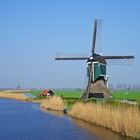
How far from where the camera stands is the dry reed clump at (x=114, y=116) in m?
17.7

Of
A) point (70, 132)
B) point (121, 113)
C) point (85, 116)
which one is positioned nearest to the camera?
point (121, 113)

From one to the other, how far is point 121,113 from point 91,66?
1915 centimetres

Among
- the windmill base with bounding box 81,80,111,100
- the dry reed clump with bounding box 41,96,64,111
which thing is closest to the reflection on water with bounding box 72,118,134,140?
the dry reed clump with bounding box 41,96,64,111

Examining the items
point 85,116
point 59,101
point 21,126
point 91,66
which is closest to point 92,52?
point 91,66

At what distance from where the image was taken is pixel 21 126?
80.4ft

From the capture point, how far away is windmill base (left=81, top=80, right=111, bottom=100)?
126 feet

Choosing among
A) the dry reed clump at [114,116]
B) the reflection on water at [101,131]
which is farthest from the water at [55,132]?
the dry reed clump at [114,116]

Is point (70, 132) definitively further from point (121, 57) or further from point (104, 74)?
point (121, 57)

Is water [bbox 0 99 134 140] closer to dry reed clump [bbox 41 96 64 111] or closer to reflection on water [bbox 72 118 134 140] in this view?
reflection on water [bbox 72 118 134 140]

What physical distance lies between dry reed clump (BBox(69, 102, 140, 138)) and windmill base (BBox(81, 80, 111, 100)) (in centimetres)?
1004

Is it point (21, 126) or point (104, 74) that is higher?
point (104, 74)

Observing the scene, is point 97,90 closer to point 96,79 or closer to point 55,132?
point 96,79

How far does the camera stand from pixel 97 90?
38406mm

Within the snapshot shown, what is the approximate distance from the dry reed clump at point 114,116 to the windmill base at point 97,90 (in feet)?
32.9
